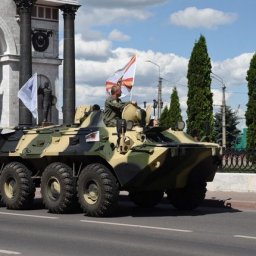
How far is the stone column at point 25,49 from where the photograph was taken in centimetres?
Result: 3419

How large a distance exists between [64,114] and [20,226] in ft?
77.7

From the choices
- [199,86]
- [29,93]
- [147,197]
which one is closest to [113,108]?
→ [147,197]

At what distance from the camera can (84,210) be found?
15008 millimetres

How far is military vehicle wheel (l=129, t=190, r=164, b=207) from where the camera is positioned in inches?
672

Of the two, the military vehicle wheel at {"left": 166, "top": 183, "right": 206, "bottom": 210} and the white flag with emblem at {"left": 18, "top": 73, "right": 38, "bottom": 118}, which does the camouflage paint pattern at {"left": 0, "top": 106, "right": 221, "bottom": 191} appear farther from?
the white flag with emblem at {"left": 18, "top": 73, "right": 38, "bottom": 118}

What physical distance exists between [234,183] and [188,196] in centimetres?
Answer: 437

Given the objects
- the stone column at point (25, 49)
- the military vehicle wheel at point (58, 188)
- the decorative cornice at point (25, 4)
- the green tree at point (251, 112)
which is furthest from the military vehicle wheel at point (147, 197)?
the decorative cornice at point (25, 4)

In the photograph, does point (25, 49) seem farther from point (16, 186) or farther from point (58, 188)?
point (58, 188)

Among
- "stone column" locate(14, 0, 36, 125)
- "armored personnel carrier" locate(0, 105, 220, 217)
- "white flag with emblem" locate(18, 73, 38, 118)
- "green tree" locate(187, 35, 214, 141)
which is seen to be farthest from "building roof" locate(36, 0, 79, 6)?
"armored personnel carrier" locate(0, 105, 220, 217)

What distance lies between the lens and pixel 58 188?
15.6 meters

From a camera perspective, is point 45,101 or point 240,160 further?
point 45,101

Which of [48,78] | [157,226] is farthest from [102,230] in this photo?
[48,78]

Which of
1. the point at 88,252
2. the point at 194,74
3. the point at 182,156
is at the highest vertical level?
→ the point at 194,74

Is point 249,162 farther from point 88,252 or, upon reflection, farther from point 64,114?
point 64,114
